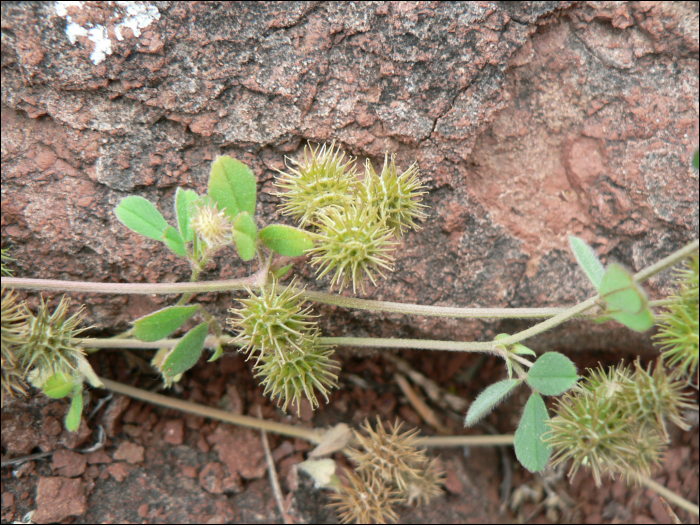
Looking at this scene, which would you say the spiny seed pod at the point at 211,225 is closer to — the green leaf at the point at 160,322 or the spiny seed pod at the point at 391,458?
the green leaf at the point at 160,322

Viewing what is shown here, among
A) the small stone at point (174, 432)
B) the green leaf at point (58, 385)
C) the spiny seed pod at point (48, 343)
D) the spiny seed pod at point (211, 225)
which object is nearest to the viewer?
the spiny seed pod at point (211, 225)

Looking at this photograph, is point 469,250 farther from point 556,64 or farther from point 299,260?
point 556,64

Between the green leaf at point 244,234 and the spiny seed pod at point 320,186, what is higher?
the spiny seed pod at point 320,186

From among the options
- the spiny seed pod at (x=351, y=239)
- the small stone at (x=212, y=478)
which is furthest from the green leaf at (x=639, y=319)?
the small stone at (x=212, y=478)

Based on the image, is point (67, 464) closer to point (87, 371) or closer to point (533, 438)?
point (87, 371)

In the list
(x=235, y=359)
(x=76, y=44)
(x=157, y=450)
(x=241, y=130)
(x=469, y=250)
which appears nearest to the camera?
(x=76, y=44)

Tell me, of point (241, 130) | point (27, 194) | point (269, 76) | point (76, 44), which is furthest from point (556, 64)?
point (27, 194)

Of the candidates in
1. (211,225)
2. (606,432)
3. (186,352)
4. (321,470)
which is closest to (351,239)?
(211,225)

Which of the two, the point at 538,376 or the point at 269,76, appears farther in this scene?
the point at 269,76
